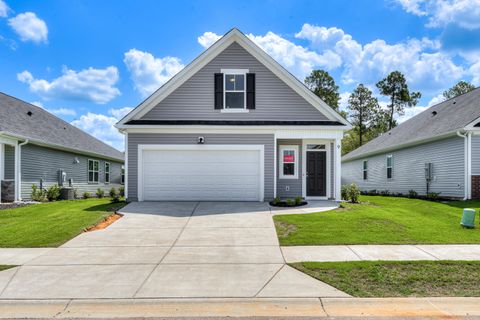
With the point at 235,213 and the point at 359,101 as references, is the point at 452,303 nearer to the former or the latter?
the point at 235,213

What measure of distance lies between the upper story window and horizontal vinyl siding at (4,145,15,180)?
9.52m

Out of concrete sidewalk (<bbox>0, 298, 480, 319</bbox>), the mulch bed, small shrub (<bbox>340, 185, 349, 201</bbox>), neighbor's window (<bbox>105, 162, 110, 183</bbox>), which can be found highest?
neighbor's window (<bbox>105, 162, 110, 183</bbox>)

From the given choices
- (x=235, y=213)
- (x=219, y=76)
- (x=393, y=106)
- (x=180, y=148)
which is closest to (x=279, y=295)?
(x=235, y=213)

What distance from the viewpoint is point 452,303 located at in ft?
17.0

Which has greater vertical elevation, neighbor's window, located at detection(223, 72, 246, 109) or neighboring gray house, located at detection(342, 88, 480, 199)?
neighbor's window, located at detection(223, 72, 246, 109)

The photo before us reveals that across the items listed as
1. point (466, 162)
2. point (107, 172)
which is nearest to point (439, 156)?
point (466, 162)

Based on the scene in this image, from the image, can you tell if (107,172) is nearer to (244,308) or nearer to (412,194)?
(412,194)

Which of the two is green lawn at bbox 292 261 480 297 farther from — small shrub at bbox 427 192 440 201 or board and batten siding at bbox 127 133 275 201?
small shrub at bbox 427 192 440 201

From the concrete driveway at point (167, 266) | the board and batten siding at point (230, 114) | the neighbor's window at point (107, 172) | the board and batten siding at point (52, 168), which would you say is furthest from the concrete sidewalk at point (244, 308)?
the neighbor's window at point (107, 172)

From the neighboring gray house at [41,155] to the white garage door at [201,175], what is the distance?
236 inches

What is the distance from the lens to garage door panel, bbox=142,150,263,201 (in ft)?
48.2

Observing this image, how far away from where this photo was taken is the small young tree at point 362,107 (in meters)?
44.6

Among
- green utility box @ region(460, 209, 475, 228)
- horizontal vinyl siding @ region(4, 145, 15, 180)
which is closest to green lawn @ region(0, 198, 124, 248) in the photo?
horizontal vinyl siding @ region(4, 145, 15, 180)

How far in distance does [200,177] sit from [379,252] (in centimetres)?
856
